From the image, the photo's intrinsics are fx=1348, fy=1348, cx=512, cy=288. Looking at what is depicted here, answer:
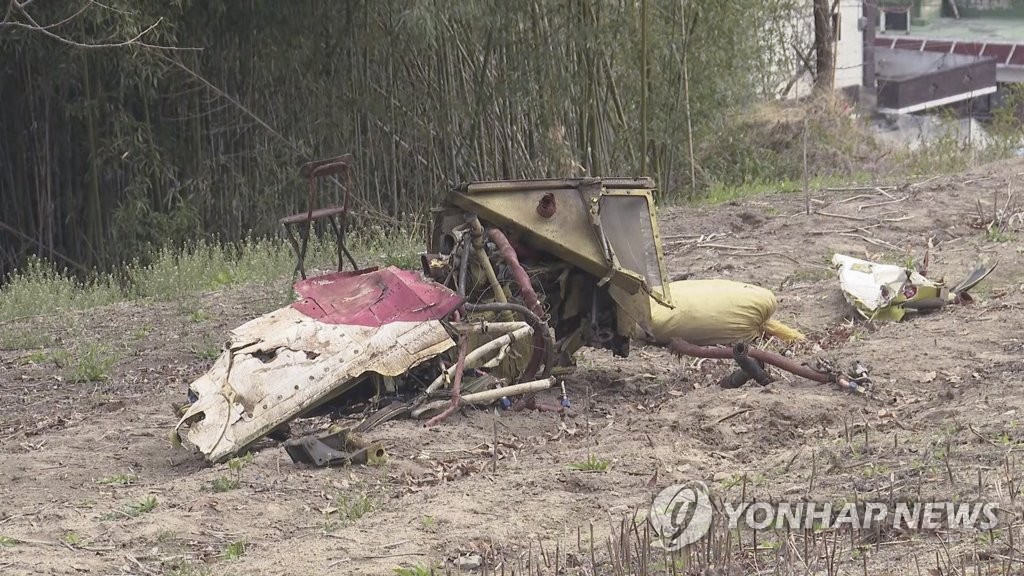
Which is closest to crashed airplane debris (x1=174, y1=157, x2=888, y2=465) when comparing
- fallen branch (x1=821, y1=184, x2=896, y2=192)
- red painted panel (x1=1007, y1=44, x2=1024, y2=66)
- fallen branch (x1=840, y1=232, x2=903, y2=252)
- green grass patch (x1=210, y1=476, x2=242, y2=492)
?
green grass patch (x1=210, y1=476, x2=242, y2=492)

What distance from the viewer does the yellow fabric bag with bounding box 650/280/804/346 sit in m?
5.81

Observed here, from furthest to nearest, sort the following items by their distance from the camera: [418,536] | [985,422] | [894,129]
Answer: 1. [894,129]
2. [985,422]
3. [418,536]

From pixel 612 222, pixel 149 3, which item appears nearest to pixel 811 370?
pixel 612 222

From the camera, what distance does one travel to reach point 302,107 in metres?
10.9

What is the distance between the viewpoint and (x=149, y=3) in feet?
32.7

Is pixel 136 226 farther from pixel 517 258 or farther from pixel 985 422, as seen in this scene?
pixel 985 422

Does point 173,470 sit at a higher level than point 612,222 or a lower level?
lower

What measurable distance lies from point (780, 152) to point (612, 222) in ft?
28.2

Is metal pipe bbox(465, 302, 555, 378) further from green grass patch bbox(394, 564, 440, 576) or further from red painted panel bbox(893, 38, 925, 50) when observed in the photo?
red painted panel bbox(893, 38, 925, 50)

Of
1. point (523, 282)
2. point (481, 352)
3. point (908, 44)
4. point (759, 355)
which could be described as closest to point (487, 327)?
point (481, 352)

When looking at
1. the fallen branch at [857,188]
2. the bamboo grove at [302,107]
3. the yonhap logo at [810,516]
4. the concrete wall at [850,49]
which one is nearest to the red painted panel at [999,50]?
the concrete wall at [850,49]

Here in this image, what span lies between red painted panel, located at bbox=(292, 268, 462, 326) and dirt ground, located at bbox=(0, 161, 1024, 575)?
444 mm

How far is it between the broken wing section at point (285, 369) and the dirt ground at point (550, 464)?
15 centimetres

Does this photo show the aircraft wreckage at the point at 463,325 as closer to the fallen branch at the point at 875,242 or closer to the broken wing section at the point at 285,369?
the broken wing section at the point at 285,369
